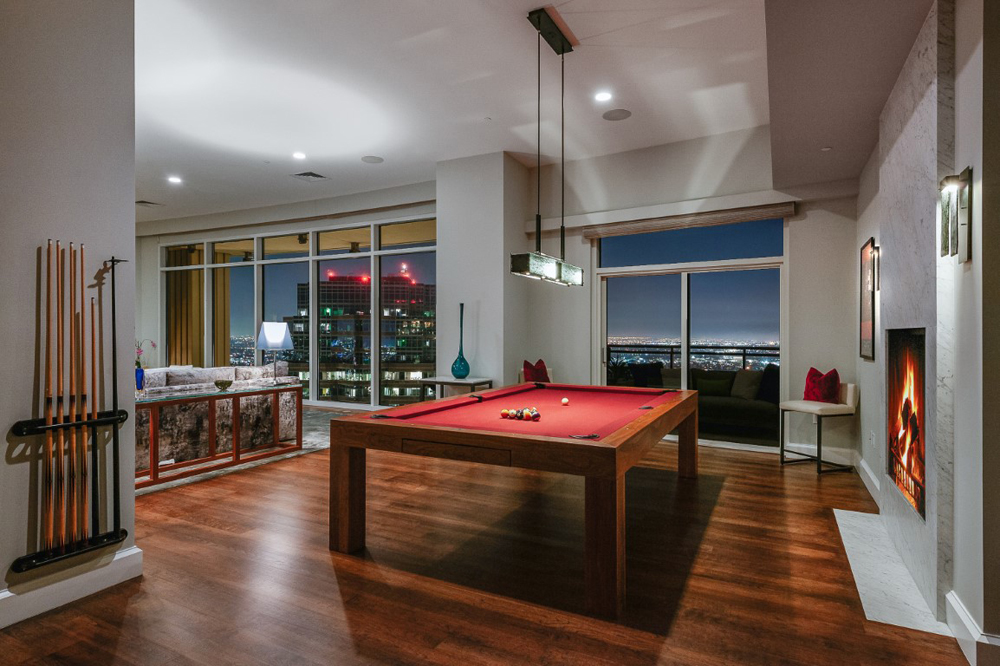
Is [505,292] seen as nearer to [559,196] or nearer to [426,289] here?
[559,196]

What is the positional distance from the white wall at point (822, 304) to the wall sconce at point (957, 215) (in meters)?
3.20

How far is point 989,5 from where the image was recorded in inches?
76.6

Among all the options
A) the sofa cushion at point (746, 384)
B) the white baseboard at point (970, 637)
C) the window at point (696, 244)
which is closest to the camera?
the white baseboard at point (970, 637)

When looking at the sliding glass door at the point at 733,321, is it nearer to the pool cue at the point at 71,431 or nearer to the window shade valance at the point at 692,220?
the window shade valance at the point at 692,220

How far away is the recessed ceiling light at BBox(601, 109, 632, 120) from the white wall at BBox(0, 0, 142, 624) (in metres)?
3.80

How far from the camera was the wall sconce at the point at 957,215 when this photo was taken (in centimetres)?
205

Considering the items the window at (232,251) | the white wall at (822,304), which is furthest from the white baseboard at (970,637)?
the window at (232,251)

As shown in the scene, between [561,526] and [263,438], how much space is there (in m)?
3.57

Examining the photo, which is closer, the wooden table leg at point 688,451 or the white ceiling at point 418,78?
the white ceiling at point 418,78

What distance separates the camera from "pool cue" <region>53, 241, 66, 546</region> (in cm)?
239

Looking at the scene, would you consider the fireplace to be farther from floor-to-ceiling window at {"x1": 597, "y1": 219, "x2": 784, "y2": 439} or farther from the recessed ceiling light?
the recessed ceiling light

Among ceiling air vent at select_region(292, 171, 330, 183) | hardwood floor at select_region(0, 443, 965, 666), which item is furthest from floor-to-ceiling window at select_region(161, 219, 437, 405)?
hardwood floor at select_region(0, 443, 965, 666)

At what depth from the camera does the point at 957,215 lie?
2.11 metres

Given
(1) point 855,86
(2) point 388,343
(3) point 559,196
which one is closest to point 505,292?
(3) point 559,196
